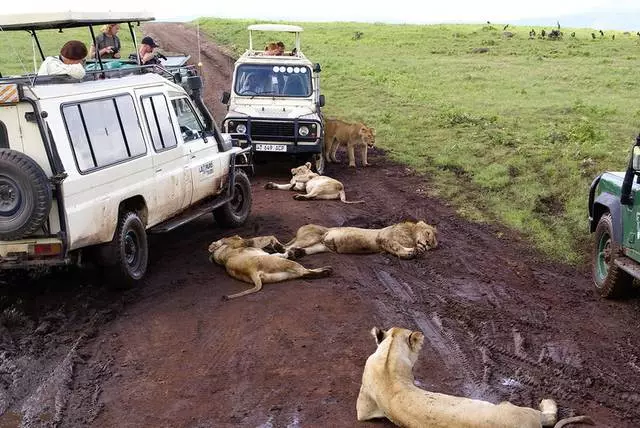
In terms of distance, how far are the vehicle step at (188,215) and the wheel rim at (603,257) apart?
4.43 metres

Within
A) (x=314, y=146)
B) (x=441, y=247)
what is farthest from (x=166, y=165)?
(x=314, y=146)

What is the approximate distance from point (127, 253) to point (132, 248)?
0.09 meters

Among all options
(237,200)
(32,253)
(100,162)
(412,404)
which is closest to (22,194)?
(32,253)

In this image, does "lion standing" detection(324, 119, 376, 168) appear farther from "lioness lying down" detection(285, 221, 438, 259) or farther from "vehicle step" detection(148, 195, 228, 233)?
"lioness lying down" detection(285, 221, 438, 259)

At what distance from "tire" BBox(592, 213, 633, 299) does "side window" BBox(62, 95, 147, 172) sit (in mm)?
4805

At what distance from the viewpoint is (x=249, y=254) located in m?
7.93

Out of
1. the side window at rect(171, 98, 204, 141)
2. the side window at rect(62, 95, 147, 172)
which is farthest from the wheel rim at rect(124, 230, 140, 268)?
the side window at rect(171, 98, 204, 141)

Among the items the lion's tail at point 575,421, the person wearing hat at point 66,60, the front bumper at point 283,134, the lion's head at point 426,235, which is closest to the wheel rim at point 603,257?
the lion's head at point 426,235

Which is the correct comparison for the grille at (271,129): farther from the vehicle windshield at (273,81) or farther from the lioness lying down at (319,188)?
the lioness lying down at (319,188)

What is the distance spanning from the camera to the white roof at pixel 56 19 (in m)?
7.48

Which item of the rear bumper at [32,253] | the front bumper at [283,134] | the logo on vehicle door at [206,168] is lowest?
the front bumper at [283,134]

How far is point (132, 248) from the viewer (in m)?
7.73

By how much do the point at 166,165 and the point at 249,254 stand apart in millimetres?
1398

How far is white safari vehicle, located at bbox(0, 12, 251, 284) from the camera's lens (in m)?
6.40
